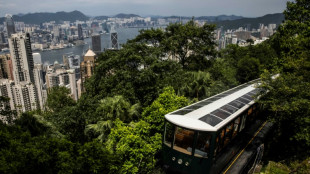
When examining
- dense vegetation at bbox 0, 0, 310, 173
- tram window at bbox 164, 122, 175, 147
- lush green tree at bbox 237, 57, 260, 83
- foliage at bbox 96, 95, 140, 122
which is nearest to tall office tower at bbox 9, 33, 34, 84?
dense vegetation at bbox 0, 0, 310, 173

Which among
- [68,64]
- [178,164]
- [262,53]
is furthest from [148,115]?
[68,64]

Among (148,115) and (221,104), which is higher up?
(221,104)

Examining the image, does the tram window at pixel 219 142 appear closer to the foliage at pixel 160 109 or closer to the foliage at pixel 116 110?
the foliage at pixel 160 109

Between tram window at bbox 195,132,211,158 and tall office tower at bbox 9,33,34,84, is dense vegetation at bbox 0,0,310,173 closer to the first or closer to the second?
tram window at bbox 195,132,211,158

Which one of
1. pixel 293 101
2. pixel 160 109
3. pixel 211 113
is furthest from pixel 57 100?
pixel 293 101

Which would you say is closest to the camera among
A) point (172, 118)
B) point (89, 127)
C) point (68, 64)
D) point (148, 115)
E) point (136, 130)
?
point (172, 118)

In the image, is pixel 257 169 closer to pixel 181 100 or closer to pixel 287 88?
pixel 287 88

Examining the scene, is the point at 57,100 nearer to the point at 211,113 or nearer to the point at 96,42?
the point at 211,113
